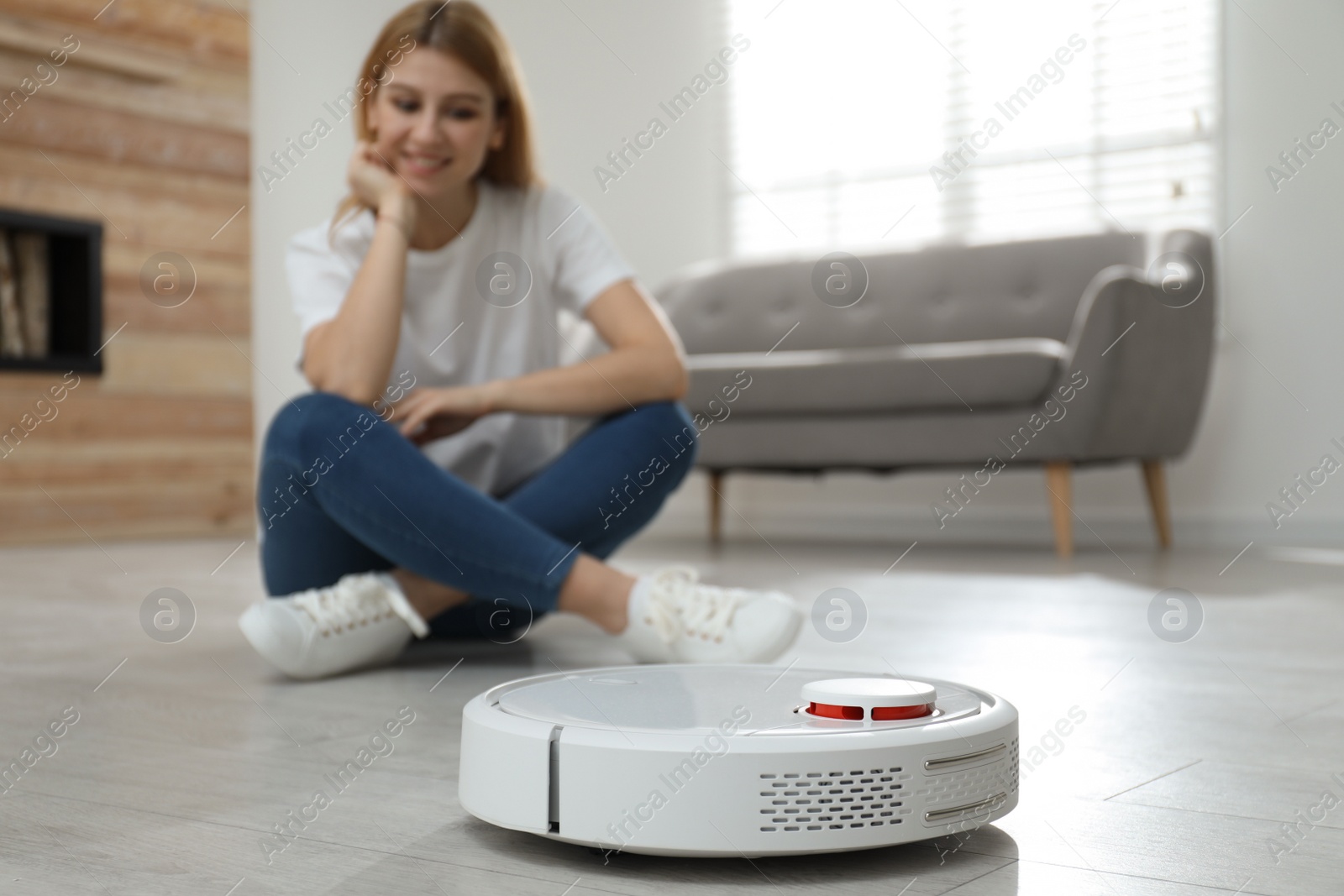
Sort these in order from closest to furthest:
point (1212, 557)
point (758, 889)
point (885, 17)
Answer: point (758, 889) → point (1212, 557) → point (885, 17)

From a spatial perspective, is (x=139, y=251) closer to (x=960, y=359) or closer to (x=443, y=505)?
(x=960, y=359)

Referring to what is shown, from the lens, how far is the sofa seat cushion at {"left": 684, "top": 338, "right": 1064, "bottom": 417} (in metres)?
2.65

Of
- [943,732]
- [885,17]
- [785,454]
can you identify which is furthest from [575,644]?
[885,17]

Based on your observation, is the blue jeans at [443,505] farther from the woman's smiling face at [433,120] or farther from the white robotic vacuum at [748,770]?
the white robotic vacuum at [748,770]

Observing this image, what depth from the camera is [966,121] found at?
3.53m

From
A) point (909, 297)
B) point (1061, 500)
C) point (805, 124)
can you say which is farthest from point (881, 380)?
point (805, 124)

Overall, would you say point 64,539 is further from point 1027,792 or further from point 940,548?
point 1027,792

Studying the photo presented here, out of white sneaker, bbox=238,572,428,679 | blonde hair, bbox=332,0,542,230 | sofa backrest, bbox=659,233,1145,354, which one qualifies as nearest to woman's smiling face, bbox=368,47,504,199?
blonde hair, bbox=332,0,542,230

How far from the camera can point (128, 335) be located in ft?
11.5

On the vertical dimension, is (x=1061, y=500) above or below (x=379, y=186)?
below

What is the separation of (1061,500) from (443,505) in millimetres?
1856

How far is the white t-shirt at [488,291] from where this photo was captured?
4.52ft

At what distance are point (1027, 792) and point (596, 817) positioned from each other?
0.30m

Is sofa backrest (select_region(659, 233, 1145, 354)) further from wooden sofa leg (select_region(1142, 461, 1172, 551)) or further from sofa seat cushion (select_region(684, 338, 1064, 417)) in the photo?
wooden sofa leg (select_region(1142, 461, 1172, 551))
